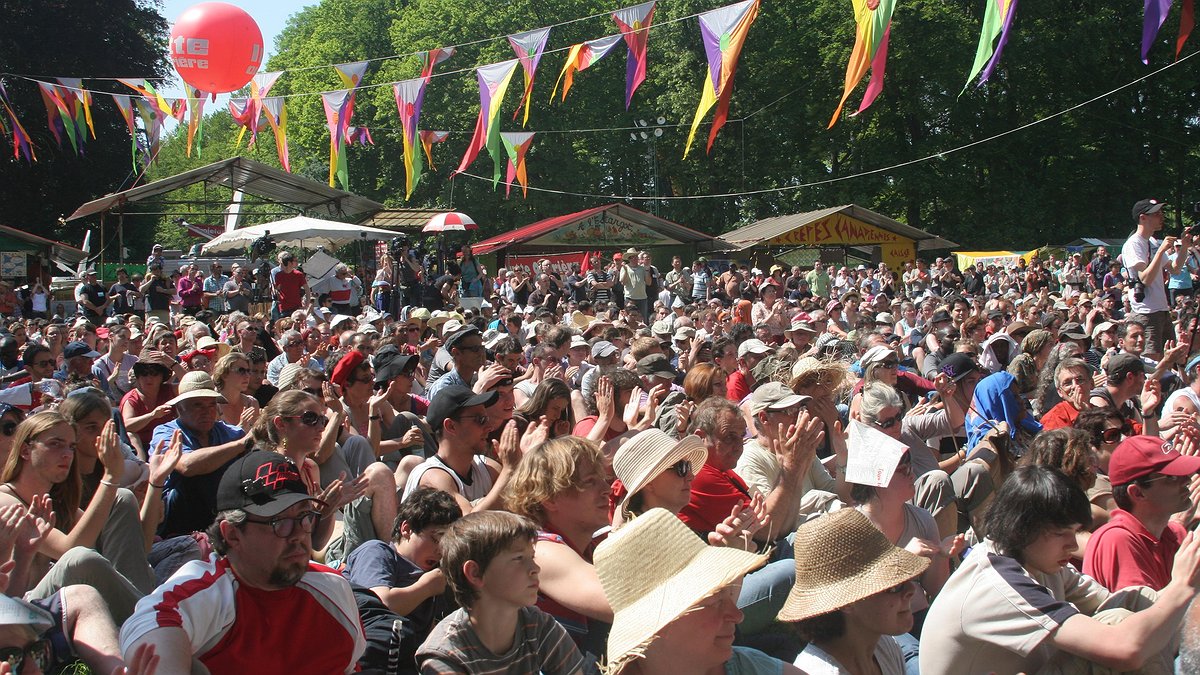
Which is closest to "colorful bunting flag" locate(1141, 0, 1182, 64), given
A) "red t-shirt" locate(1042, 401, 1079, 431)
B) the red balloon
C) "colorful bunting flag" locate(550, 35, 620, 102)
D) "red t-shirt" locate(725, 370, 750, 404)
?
"red t-shirt" locate(1042, 401, 1079, 431)

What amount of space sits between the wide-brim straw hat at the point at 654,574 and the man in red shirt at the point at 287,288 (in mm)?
14866

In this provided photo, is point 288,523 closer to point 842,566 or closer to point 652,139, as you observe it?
point 842,566

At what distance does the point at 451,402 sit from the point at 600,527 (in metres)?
1.15

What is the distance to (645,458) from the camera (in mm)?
4035

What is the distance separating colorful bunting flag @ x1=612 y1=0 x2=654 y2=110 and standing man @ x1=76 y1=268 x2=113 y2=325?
992 cm

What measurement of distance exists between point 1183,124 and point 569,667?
47141 mm

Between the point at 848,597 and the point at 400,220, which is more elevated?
the point at 848,597

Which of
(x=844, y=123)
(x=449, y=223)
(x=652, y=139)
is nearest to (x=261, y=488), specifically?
(x=449, y=223)

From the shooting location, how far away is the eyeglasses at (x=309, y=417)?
16.1 ft

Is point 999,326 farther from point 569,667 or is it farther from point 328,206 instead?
point 328,206

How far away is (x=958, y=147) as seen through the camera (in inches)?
1684

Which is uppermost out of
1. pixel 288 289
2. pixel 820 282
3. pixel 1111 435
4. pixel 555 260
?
pixel 1111 435

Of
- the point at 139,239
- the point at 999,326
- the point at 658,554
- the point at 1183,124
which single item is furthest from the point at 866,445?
the point at 1183,124

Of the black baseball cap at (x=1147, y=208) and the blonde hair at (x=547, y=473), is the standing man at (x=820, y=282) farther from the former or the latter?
the blonde hair at (x=547, y=473)
